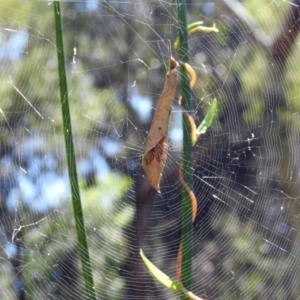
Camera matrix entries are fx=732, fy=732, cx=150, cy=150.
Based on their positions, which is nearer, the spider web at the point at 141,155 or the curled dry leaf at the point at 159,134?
the curled dry leaf at the point at 159,134

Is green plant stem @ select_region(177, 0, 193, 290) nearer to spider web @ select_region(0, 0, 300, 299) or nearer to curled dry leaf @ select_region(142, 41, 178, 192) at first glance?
curled dry leaf @ select_region(142, 41, 178, 192)

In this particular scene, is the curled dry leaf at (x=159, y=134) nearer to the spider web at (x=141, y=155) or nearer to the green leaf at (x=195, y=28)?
the green leaf at (x=195, y=28)

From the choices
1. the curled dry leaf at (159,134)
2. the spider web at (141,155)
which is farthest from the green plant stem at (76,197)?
the spider web at (141,155)

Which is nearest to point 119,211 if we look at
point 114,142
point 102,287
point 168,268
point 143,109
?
point 114,142

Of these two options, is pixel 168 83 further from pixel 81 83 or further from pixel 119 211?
pixel 81 83

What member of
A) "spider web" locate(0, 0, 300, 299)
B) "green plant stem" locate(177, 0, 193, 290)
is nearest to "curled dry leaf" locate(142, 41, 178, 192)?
"green plant stem" locate(177, 0, 193, 290)

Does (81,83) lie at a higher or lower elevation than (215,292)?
higher

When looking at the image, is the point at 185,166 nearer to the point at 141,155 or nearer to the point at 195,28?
the point at 195,28
